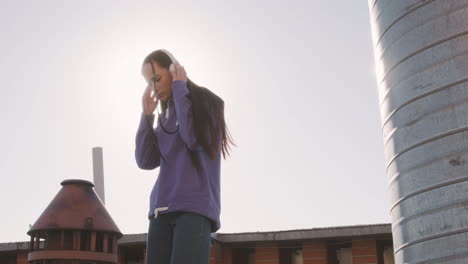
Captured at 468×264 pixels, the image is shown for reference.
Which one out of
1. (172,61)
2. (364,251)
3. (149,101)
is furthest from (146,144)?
(364,251)

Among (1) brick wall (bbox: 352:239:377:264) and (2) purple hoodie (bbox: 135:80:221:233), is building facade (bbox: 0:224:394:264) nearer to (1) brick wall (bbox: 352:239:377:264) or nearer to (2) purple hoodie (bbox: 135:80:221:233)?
(1) brick wall (bbox: 352:239:377:264)

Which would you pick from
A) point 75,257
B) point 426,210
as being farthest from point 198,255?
point 75,257

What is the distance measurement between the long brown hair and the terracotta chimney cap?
3310 mm

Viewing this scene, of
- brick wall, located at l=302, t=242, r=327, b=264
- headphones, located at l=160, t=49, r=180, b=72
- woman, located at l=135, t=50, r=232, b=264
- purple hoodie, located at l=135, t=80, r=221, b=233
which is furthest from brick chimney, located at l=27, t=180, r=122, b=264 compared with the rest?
brick wall, located at l=302, t=242, r=327, b=264

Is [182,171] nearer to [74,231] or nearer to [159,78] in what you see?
[159,78]

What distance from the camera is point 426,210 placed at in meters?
3.94

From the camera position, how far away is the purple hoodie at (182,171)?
2.62 metres

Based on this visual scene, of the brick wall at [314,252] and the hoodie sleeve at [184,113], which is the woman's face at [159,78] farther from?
the brick wall at [314,252]

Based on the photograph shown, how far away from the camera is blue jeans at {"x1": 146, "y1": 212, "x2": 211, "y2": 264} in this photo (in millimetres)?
2510

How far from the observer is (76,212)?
20.0 feet

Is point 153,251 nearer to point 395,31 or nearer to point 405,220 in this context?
point 405,220

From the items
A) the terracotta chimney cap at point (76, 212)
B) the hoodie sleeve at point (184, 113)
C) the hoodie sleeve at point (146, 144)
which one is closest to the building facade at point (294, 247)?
the terracotta chimney cap at point (76, 212)

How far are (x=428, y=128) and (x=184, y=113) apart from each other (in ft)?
6.23

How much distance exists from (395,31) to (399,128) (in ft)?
2.41
